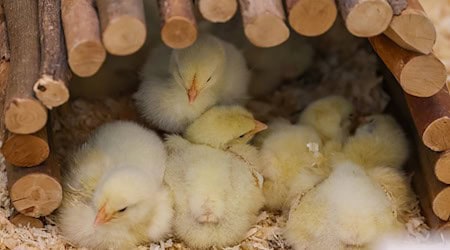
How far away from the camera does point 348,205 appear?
2.03 m

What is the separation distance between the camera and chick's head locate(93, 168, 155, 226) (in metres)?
1.97

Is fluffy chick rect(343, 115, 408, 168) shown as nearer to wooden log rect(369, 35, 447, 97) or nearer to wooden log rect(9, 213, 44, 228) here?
wooden log rect(369, 35, 447, 97)

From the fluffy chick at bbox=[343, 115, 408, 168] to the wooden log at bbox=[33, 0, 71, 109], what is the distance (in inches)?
31.9

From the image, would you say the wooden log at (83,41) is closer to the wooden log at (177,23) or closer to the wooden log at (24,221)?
the wooden log at (177,23)

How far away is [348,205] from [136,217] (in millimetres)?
485

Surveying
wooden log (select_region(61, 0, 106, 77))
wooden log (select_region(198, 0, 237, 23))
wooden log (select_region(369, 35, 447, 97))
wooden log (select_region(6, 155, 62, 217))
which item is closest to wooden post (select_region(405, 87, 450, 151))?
wooden log (select_region(369, 35, 447, 97))

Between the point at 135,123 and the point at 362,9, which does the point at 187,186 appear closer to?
the point at 135,123

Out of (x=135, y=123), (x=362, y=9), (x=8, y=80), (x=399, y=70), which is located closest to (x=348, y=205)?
(x=399, y=70)

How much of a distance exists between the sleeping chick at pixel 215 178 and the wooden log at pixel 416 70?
443mm

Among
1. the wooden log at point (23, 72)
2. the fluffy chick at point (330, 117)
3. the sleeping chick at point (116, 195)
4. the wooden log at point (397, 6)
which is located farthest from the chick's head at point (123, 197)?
the wooden log at point (397, 6)

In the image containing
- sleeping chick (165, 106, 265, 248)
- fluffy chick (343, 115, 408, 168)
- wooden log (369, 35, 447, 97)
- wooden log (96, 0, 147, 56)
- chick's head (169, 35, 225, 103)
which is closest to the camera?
wooden log (96, 0, 147, 56)

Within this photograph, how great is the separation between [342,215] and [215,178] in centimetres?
31

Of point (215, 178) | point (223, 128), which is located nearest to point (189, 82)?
point (223, 128)

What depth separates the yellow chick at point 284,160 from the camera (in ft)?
7.34
